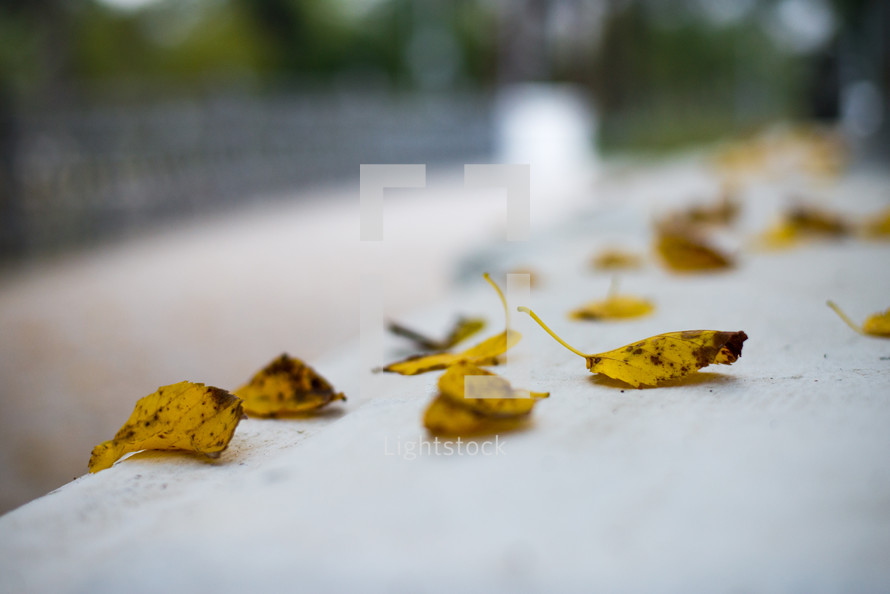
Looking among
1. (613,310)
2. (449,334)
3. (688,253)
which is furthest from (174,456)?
(688,253)

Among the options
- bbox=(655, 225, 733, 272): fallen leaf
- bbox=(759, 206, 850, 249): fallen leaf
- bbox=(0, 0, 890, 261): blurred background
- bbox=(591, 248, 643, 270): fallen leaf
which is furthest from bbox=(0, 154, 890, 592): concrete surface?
bbox=(0, 0, 890, 261): blurred background

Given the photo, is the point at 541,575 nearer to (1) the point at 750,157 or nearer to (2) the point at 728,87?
(1) the point at 750,157

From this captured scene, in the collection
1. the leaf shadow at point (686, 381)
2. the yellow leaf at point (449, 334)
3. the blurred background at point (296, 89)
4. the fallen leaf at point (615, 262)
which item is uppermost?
the blurred background at point (296, 89)

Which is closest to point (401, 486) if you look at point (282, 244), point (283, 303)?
point (283, 303)

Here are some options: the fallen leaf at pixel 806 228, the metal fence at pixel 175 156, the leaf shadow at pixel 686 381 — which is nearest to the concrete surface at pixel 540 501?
the leaf shadow at pixel 686 381

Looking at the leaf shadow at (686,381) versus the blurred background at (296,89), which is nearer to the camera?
the leaf shadow at (686,381)

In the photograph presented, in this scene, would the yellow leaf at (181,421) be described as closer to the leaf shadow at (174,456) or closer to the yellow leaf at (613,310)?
the leaf shadow at (174,456)
